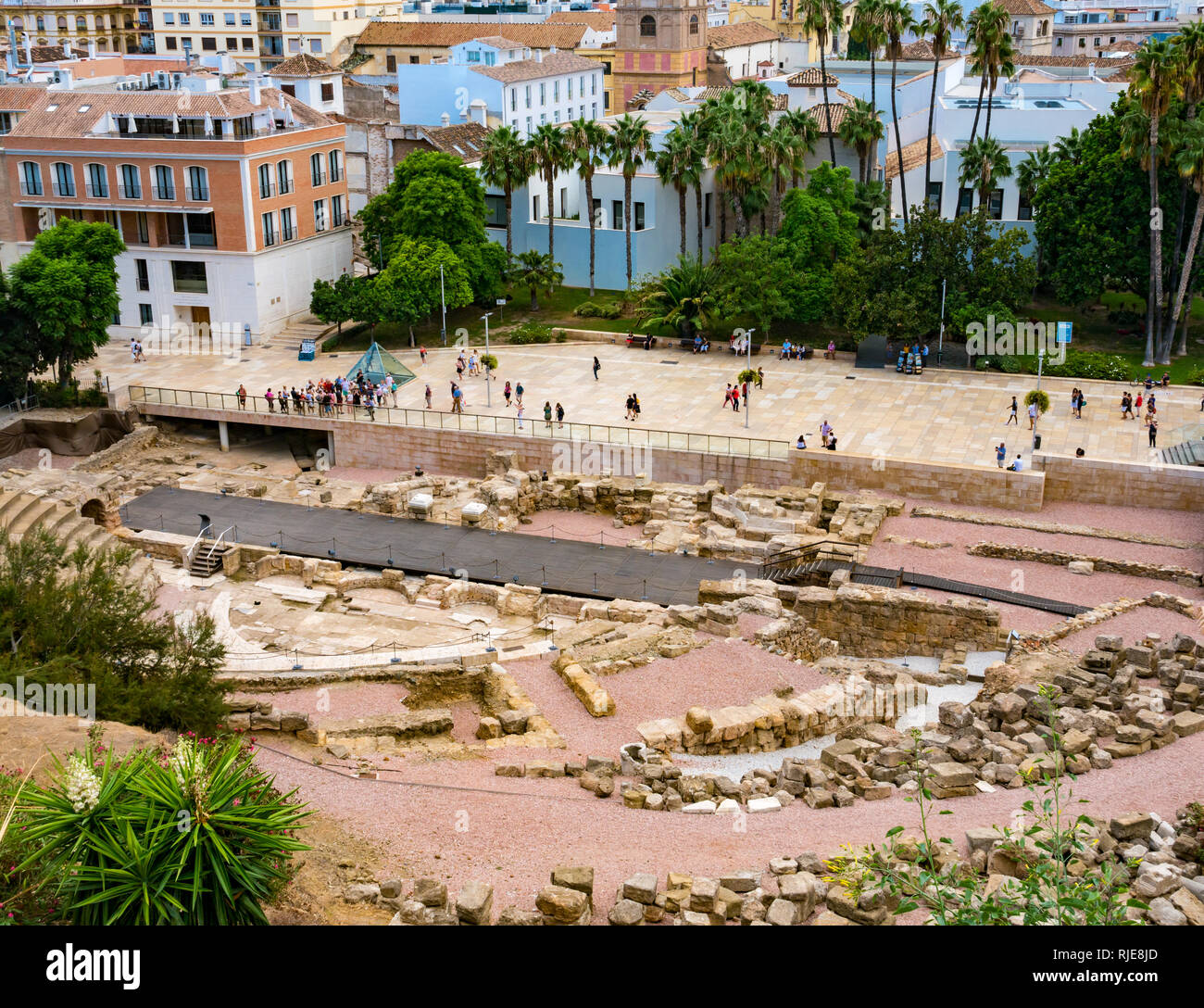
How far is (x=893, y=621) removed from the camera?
3547cm

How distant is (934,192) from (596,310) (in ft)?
61.7

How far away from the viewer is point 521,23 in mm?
120688

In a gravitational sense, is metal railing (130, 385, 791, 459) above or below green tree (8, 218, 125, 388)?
below

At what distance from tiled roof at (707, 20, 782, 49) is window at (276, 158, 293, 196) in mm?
65072

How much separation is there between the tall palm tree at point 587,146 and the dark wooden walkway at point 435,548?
1104 inches

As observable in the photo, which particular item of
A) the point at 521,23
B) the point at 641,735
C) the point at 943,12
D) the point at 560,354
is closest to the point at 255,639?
the point at 641,735

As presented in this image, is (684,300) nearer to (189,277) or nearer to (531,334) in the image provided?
(531,334)

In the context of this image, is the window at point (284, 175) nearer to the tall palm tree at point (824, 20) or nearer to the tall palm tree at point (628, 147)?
the tall palm tree at point (628, 147)

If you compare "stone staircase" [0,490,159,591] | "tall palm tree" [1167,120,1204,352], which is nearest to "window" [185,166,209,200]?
"stone staircase" [0,490,159,591]

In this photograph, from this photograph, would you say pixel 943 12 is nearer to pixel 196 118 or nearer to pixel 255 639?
pixel 196 118

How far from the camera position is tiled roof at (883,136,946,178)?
220 ft

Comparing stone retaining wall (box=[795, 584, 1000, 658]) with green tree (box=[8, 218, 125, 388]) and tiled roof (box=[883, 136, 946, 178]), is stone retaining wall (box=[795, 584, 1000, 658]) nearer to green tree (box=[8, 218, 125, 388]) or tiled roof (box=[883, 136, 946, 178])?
green tree (box=[8, 218, 125, 388])

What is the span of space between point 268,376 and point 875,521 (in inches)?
1151

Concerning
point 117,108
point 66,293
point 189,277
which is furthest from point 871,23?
point 66,293
